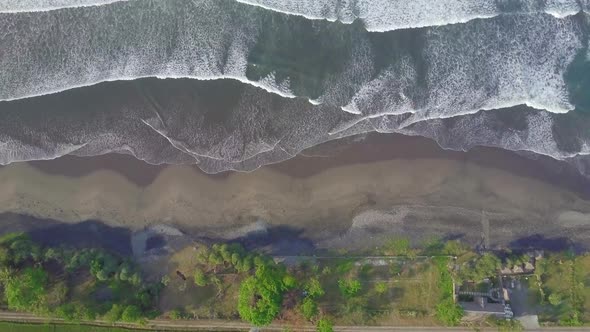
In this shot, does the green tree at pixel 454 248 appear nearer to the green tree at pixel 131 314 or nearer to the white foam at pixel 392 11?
the white foam at pixel 392 11

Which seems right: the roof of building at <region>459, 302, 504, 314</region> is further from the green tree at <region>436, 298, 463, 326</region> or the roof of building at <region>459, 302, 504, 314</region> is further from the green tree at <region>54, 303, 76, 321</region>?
the green tree at <region>54, 303, 76, 321</region>

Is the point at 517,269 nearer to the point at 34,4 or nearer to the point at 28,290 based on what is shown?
the point at 28,290

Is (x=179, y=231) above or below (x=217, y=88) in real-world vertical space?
below

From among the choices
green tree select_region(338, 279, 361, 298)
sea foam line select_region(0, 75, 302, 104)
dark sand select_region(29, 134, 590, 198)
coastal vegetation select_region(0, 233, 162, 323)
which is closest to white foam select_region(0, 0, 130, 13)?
sea foam line select_region(0, 75, 302, 104)

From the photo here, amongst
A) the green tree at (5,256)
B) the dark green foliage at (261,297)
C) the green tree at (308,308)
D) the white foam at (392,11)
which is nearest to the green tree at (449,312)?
the green tree at (308,308)

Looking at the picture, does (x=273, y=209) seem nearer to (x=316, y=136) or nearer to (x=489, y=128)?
(x=316, y=136)

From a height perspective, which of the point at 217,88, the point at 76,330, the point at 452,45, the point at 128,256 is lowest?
the point at 76,330

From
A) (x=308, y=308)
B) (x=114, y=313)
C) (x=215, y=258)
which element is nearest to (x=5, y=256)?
(x=114, y=313)

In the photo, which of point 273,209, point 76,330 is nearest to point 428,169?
point 273,209
